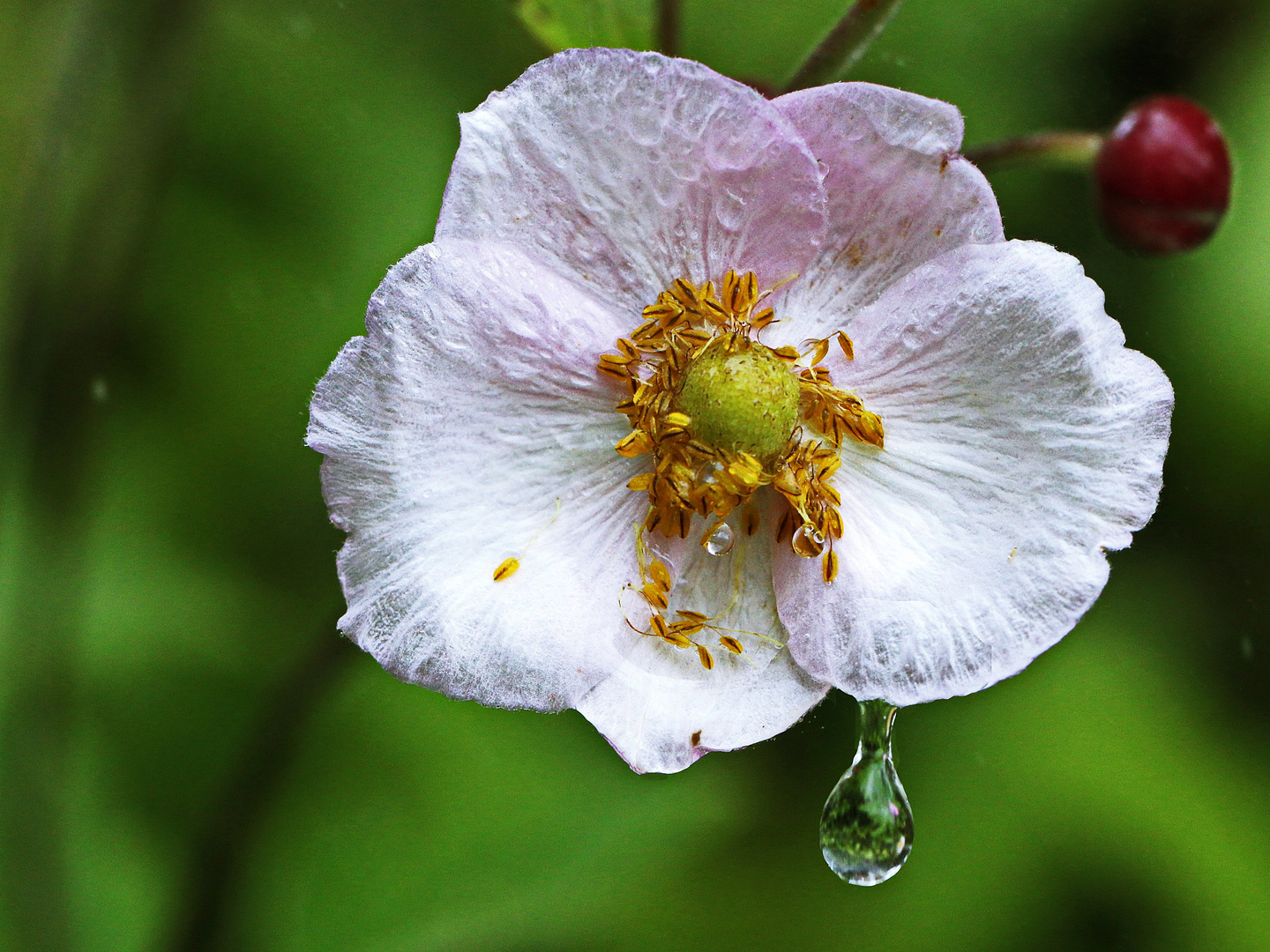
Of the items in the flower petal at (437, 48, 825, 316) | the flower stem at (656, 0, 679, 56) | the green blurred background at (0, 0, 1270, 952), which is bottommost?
the green blurred background at (0, 0, 1270, 952)

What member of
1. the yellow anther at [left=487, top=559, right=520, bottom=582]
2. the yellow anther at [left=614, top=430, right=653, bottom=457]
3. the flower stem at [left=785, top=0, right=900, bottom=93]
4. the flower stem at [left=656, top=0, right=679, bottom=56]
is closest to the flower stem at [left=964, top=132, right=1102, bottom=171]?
the flower stem at [left=785, top=0, right=900, bottom=93]

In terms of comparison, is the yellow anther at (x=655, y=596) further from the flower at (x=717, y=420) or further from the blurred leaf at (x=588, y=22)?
the blurred leaf at (x=588, y=22)

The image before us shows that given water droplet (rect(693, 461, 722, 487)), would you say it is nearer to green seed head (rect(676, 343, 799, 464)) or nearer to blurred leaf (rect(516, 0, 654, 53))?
green seed head (rect(676, 343, 799, 464))

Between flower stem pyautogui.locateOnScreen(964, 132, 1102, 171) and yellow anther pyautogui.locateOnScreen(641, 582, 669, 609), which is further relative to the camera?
flower stem pyautogui.locateOnScreen(964, 132, 1102, 171)

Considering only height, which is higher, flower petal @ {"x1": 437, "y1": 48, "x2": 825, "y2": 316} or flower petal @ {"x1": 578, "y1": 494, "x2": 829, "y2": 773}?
flower petal @ {"x1": 437, "y1": 48, "x2": 825, "y2": 316}

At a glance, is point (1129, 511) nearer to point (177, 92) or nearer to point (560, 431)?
point (560, 431)

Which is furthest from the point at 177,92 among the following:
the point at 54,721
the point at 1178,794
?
the point at 1178,794

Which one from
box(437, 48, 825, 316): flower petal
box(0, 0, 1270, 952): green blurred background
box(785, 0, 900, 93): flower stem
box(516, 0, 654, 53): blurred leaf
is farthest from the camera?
box(0, 0, 1270, 952): green blurred background
